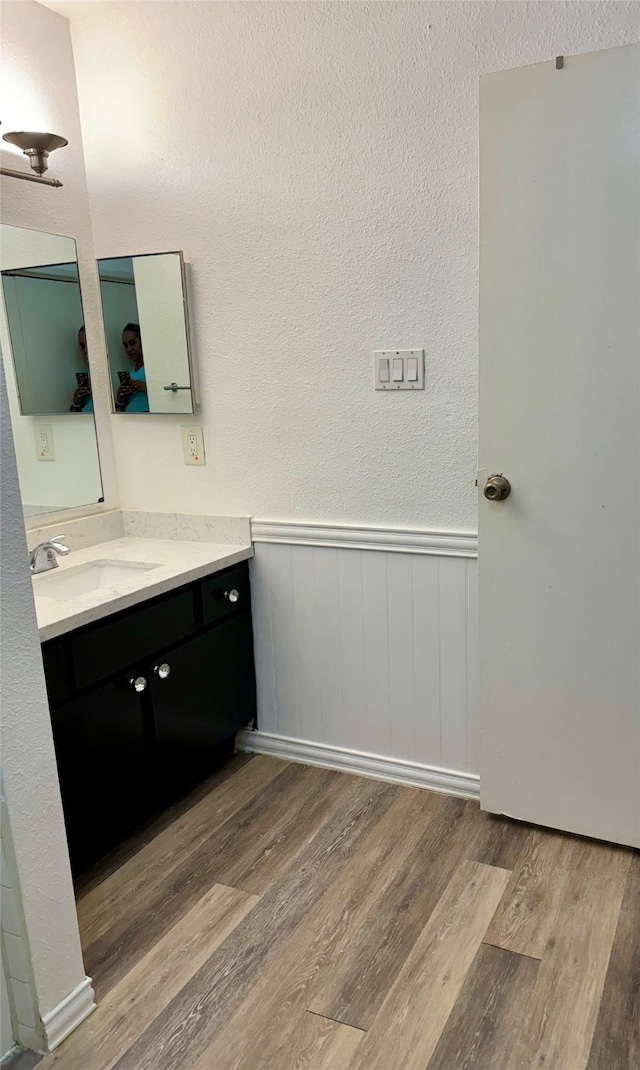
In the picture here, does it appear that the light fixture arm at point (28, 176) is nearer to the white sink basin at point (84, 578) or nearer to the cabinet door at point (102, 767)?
the white sink basin at point (84, 578)

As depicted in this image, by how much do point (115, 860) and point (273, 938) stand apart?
1.76ft

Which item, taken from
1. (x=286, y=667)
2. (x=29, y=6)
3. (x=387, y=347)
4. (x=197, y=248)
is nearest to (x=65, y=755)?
(x=286, y=667)

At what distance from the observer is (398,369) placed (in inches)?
84.3

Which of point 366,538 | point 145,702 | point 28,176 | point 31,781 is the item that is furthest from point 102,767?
point 28,176

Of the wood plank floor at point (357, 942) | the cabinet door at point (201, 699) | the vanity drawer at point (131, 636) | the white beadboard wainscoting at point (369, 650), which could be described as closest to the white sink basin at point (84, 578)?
the vanity drawer at point (131, 636)

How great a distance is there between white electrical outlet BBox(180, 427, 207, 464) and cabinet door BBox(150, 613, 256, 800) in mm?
538

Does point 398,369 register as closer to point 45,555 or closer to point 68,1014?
point 45,555

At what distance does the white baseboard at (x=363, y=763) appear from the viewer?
229cm

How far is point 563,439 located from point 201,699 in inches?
50.3

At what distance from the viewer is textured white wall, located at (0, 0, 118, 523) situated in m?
2.19

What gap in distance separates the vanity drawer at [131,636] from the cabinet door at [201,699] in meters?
0.06

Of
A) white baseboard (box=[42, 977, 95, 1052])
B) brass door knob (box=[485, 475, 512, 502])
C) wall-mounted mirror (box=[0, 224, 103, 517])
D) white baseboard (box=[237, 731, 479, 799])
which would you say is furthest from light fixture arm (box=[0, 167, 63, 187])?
white baseboard (box=[42, 977, 95, 1052])

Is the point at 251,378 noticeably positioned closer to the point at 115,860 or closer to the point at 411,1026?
the point at 115,860

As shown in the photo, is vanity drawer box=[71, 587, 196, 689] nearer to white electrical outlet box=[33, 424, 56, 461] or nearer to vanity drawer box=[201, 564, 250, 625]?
vanity drawer box=[201, 564, 250, 625]
